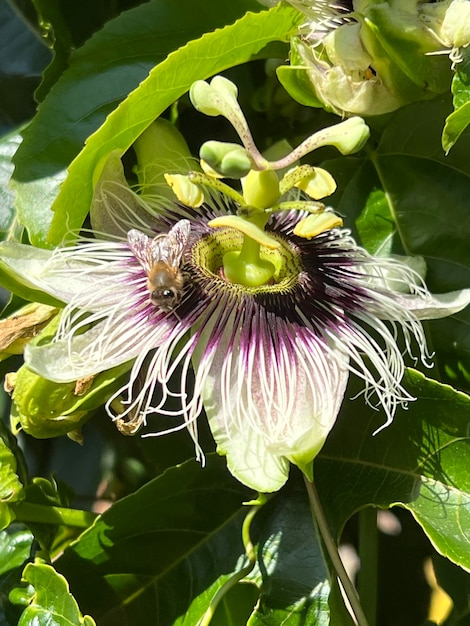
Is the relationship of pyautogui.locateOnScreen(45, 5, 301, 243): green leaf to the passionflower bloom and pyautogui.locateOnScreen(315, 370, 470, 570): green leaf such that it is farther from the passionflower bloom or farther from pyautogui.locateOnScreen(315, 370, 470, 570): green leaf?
pyautogui.locateOnScreen(315, 370, 470, 570): green leaf

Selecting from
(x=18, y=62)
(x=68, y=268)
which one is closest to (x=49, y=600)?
(x=68, y=268)

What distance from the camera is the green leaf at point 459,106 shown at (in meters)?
0.74

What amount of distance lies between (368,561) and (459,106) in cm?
66

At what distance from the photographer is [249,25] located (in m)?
0.84

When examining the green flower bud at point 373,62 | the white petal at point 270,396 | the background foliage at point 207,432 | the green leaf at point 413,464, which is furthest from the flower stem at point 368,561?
the green flower bud at point 373,62

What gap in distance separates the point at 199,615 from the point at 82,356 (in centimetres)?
35

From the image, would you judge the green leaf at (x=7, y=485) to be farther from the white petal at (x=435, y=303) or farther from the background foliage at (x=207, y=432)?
the white petal at (x=435, y=303)

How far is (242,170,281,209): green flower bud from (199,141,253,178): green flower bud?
6 centimetres

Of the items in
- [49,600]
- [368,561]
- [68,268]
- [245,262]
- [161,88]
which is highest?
[161,88]

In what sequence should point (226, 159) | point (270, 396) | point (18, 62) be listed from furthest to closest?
point (18, 62) < point (270, 396) < point (226, 159)

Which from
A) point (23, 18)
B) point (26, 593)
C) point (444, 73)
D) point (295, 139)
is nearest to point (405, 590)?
point (26, 593)

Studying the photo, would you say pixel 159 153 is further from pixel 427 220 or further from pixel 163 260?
pixel 427 220

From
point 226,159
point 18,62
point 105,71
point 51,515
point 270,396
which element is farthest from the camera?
point 18,62

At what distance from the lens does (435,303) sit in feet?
2.89
